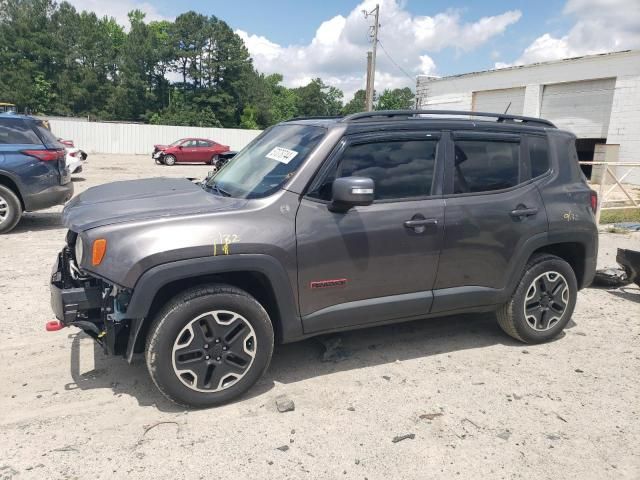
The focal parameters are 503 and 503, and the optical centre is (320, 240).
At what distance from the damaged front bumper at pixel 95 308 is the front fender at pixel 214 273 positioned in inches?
3.3

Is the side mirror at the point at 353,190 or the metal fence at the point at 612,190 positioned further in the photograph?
the metal fence at the point at 612,190

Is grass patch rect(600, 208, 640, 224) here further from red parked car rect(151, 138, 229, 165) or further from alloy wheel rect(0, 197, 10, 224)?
red parked car rect(151, 138, 229, 165)

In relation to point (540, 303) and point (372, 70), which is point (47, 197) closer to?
point (540, 303)

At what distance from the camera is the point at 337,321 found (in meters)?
3.52

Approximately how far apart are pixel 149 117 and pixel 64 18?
2057 cm

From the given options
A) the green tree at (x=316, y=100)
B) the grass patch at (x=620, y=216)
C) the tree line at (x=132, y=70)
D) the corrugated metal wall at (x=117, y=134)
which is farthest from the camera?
the green tree at (x=316, y=100)

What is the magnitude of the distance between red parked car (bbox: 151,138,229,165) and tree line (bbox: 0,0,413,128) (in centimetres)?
3691

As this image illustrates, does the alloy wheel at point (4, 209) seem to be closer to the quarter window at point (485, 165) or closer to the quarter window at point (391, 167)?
the quarter window at point (391, 167)

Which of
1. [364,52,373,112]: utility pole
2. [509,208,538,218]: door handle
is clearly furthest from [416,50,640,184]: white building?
[509,208,538,218]: door handle

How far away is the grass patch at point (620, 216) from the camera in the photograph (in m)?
11.1

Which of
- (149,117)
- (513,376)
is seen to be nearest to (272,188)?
(513,376)

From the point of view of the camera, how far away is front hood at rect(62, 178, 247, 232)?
3.14 metres

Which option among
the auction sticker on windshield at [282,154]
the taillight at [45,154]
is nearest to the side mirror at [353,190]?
the auction sticker on windshield at [282,154]

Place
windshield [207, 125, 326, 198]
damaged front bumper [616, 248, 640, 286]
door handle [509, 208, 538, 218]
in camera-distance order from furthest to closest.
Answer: damaged front bumper [616, 248, 640, 286] < door handle [509, 208, 538, 218] < windshield [207, 125, 326, 198]
